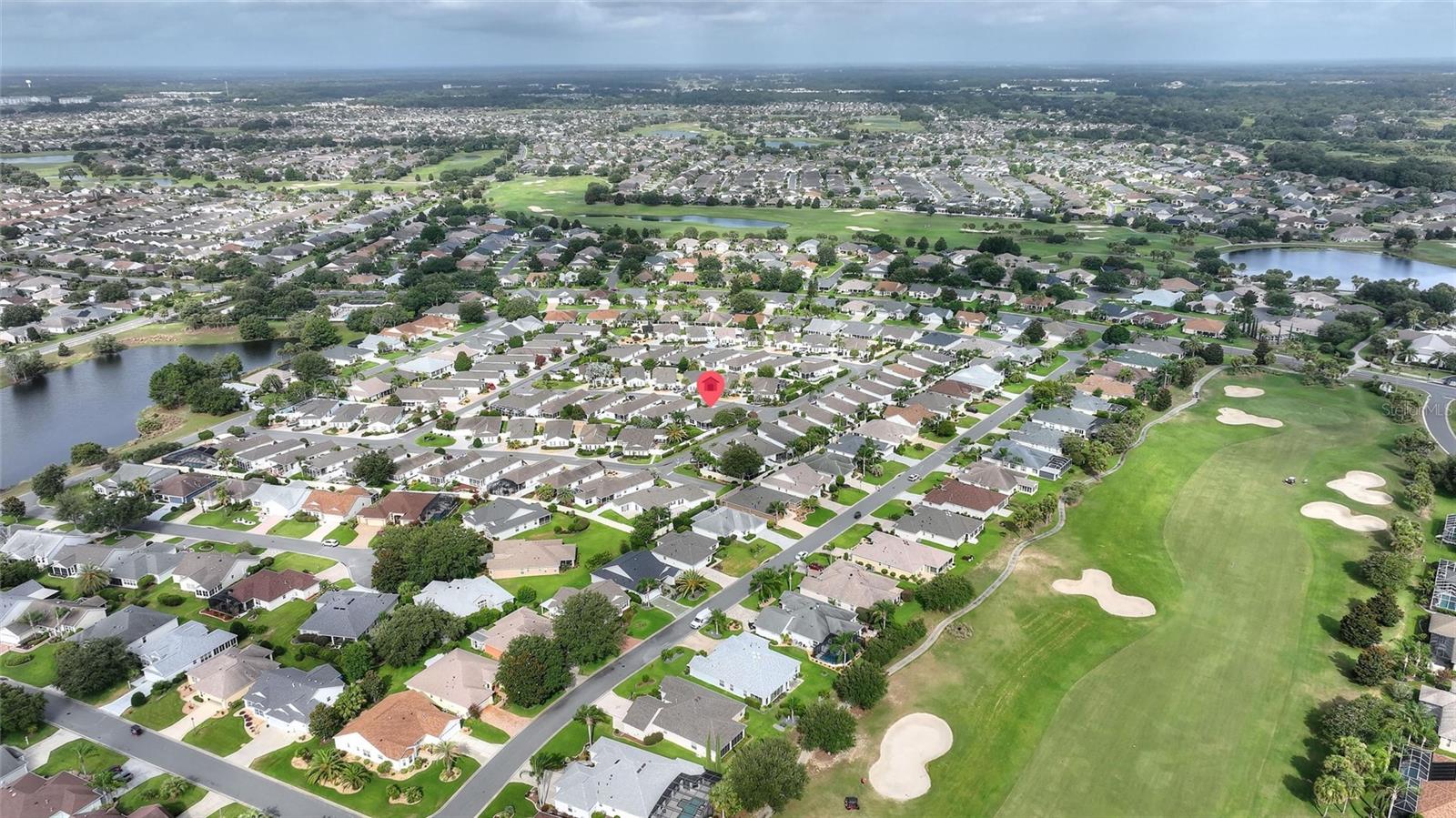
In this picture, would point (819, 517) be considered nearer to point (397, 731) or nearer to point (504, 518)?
point (504, 518)

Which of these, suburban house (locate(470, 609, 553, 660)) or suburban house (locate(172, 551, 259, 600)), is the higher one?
suburban house (locate(172, 551, 259, 600))

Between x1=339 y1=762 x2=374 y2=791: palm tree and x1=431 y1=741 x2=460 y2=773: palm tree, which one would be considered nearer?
x1=339 y1=762 x2=374 y2=791: palm tree

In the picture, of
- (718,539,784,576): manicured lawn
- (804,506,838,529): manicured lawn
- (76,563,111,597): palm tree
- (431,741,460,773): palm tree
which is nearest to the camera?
(431,741,460,773): palm tree

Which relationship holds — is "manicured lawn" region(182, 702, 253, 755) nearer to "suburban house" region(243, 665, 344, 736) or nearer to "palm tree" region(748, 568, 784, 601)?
"suburban house" region(243, 665, 344, 736)

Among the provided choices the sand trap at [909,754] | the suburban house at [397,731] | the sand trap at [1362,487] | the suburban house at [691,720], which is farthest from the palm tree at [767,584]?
the sand trap at [1362,487]

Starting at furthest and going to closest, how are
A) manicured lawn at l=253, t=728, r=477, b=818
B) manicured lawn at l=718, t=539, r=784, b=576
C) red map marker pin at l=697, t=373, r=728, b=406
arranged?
1. red map marker pin at l=697, t=373, r=728, b=406
2. manicured lawn at l=718, t=539, r=784, b=576
3. manicured lawn at l=253, t=728, r=477, b=818

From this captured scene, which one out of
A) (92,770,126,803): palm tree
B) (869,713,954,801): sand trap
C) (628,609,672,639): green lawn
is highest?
(92,770,126,803): palm tree

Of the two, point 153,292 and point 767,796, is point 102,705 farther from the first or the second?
point 153,292

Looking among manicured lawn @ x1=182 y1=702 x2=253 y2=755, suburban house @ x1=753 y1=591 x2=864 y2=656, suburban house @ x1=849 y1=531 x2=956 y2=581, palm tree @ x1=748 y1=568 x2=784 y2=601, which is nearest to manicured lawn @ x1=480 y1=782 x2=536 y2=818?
manicured lawn @ x1=182 y1=702 x2=253 y2=755
